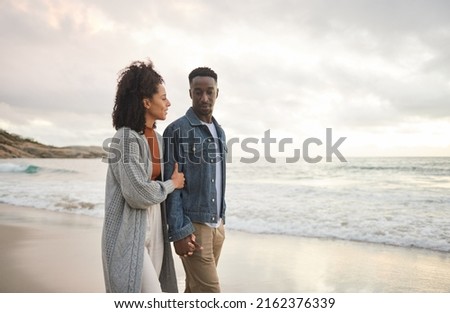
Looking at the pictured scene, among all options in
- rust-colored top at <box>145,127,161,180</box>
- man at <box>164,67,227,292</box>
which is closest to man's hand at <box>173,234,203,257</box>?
man at <box>164,67,227,292</box>

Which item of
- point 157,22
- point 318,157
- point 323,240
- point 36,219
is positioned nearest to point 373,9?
point 157,22

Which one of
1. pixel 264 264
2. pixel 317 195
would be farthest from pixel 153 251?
pixel 317 195

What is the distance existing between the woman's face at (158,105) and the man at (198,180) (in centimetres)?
13

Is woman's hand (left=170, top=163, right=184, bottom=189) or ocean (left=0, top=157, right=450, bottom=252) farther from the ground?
woman's hand (left=170, top=163, right=184, bottom=189)

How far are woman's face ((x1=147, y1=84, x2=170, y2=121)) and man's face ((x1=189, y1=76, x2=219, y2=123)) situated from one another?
169 millimetres

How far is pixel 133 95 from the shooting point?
76.4 inches

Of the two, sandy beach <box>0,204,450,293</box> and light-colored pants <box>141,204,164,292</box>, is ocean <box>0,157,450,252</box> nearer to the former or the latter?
sandy beach <box>0,204,450,293</box>

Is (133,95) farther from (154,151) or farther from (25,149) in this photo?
(25,149)

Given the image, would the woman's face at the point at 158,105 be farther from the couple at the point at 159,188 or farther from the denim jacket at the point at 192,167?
the denim jacket at the point at 192,167

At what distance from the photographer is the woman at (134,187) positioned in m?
1.87

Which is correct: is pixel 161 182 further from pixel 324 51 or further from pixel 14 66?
pixel 324 51

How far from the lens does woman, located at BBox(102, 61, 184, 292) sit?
187 centimetres

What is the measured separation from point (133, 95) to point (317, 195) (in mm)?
7645

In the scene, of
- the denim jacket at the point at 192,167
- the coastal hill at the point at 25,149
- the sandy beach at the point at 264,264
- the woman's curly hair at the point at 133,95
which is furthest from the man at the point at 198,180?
the coastal hill at the point at 25,149
